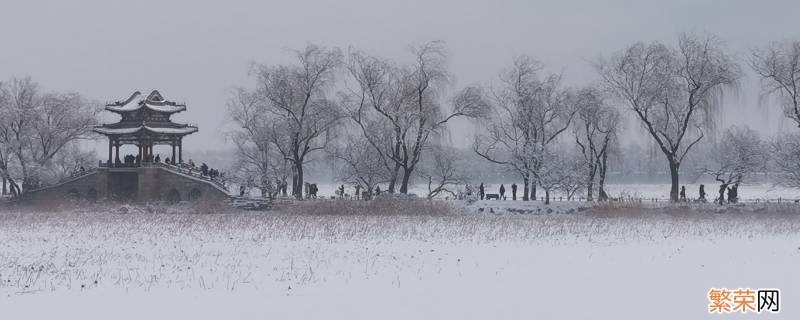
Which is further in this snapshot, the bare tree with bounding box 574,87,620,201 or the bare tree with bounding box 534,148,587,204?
the bare tree with bounding box 534,148,587,204

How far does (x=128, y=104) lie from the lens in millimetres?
52562

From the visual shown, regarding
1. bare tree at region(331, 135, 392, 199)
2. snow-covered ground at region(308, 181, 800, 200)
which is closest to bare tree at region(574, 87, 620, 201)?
snow-covered ground at region(308, 181, 800, 200)

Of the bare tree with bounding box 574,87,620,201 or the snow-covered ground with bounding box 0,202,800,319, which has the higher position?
the bare tree with bounding box 574,87,620,201

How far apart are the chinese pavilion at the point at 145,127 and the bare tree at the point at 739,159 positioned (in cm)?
3262

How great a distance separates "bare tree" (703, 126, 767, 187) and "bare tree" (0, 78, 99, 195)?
134 ft

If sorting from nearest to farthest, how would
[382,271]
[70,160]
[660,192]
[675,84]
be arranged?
[382,271]
[675,84]
[70,160]
[660,192]

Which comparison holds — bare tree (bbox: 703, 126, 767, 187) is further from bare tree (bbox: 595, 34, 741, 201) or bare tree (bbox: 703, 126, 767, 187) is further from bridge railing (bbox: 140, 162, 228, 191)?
bridge railing (bbox: 140, 162, 228, 191)

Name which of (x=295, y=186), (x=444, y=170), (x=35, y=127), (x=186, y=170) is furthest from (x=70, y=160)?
(x=444, y=170)

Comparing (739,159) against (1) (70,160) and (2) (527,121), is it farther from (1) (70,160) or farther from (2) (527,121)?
(1) (70,160)

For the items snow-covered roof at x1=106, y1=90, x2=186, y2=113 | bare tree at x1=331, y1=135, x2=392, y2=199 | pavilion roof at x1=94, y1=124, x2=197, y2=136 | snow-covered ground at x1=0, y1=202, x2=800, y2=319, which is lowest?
snow-covered ground at x1=0, y1=202, x2=800, y2=319

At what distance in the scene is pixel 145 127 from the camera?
166ft

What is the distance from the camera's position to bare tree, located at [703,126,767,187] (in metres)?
49.8

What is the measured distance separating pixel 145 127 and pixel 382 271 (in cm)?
3762

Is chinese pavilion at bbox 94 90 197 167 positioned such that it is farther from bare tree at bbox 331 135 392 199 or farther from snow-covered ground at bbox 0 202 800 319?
snow-covered ground at bbox 0 202 800 319
